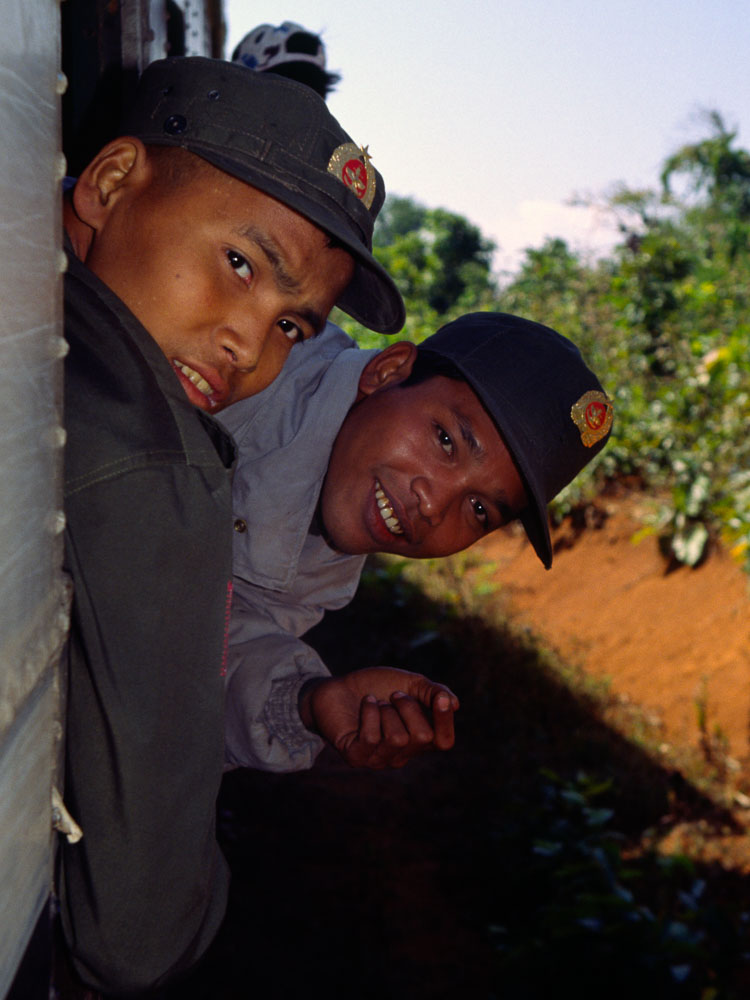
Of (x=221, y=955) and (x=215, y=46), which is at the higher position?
(x=215, y=46)

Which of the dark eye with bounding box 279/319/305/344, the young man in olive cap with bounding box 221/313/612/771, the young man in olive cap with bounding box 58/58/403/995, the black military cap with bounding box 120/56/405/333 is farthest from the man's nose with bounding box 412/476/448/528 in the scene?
the young man in olive cap with bounding box 58/58/403/995

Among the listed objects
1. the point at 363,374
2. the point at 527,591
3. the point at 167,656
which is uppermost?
the point at 167,656

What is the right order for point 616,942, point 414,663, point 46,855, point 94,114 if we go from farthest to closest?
point 414,663
point 616,942
point 94,114
point 46,855

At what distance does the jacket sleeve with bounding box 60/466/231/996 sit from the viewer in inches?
28.7

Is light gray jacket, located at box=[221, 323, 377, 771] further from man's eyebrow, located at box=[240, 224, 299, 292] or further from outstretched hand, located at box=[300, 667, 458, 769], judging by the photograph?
man's eyebrow, located at box=[240, 224, 299, 292]

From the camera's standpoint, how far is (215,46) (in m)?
6.48

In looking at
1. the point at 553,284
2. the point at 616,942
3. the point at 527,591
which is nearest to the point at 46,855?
the point at 616,942

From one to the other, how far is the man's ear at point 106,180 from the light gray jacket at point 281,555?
0.49m

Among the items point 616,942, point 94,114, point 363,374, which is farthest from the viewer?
point 616,942

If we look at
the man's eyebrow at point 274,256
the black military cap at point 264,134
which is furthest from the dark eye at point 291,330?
the black military cap at point 264,134

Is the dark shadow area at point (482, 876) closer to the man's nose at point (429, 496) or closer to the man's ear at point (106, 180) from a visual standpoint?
the man's nose at point (429, 496)

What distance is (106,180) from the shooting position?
4.40 ft

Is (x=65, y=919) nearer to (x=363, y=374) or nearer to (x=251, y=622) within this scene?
(x=251, y=622)

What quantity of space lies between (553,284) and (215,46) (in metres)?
9.54
